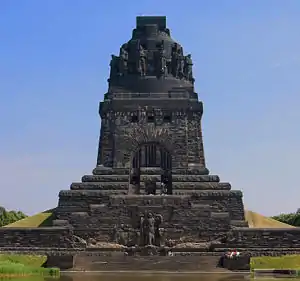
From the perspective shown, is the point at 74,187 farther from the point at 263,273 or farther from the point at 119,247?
the point at 263,273

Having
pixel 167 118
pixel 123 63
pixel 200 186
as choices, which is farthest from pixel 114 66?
pixel 200 186

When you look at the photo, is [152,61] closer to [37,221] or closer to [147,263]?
[37,221]

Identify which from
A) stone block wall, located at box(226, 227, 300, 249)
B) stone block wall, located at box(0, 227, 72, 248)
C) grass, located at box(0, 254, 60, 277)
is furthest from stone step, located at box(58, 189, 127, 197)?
stone block wall, located at box(226, 227, 300, 249)

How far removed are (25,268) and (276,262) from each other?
11863 millimetres

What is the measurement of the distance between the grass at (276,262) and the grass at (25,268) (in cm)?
952

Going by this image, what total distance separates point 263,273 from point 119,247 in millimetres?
10101

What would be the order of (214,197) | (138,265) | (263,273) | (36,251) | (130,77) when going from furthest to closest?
1. (130,77)
2. (214,197)
3. (36,251)
4. (138,265)
5. (263,273)

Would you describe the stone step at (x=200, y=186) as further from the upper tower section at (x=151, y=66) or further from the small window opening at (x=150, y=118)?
the upper tower section at (x=151, y=66)

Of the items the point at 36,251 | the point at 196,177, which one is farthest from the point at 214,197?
the point at 36,251

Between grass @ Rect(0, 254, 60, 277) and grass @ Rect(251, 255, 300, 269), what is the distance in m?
9.52

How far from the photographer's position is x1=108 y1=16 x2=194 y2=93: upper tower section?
3997cm

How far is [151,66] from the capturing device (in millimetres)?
40531

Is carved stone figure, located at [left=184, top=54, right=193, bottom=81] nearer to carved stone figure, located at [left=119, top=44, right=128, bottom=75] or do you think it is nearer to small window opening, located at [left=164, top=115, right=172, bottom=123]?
small window opening, located at [left=164, top=115, right=172, bottom=123]

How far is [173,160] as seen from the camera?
37.2 meters
